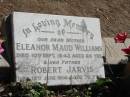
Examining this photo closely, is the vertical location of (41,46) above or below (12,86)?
above

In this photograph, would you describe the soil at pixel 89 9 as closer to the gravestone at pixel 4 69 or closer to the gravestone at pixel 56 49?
the gravestone at pixel 56 49

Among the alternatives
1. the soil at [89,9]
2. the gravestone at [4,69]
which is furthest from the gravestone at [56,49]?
the soil at [89,9]

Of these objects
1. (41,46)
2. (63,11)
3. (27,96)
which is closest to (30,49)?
(41,46)

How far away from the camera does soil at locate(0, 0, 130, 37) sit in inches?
348

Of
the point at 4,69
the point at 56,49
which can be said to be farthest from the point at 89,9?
the point at 4,69

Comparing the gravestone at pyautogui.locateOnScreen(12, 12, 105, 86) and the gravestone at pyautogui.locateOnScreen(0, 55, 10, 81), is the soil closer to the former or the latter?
the gravestone at pyautogui.locateOnScreen(12, 12, 105, 86)

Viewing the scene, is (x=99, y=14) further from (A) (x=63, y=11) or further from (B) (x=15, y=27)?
(B) (x=15, y=27)

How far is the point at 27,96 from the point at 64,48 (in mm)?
965

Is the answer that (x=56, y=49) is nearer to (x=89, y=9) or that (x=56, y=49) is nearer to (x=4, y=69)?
(x=4, y=69)

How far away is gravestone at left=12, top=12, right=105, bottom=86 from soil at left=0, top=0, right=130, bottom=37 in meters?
2.21

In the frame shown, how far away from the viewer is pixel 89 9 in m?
9.41

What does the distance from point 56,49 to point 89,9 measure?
3291 mm

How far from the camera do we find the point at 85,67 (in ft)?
21.2

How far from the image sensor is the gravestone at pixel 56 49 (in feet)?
19.6
